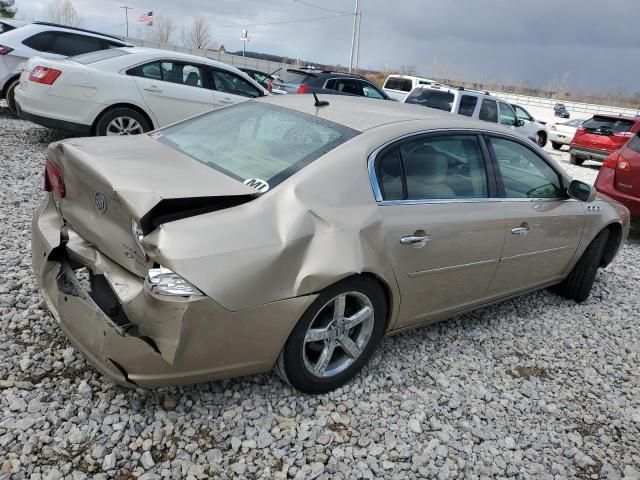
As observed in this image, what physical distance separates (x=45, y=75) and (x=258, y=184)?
5.32 metres

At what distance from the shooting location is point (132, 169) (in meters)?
2.44

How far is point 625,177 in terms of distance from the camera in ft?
21.5

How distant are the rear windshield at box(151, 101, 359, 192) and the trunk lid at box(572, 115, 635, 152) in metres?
12.9

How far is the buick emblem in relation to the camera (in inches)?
93.0

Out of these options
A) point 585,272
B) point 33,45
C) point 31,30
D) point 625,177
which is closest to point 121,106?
point 33,45

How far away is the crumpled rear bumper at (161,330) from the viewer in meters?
2.11

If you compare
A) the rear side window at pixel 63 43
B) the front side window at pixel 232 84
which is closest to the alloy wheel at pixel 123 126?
the front side window at pixel 232 84

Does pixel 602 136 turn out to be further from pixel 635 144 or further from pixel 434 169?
pixel 434 169

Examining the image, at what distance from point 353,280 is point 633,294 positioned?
3702mm

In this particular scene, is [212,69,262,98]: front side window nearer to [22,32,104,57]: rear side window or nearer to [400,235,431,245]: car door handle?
[22,32,104,57]: rear side window

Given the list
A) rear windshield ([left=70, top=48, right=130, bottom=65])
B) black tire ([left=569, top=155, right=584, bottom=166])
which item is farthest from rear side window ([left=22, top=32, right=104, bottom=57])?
black tire ([left=569, top=155, right=584, bottom=166])

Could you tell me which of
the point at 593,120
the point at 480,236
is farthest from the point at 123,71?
the point at 593,120

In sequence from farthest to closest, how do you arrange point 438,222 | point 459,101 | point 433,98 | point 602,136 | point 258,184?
point 602,136 → point 433,98 → point 459,101 → point 438,222 → point 258,184

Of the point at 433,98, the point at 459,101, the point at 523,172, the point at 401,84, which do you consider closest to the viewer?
the point at 523,172
